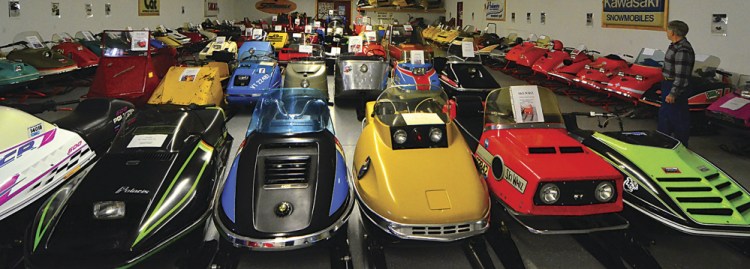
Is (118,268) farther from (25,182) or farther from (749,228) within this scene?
(749,228)

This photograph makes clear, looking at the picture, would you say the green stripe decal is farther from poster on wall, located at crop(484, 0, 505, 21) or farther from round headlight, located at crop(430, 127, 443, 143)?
poster on wall, located at crop(484, 0, 505, 21)

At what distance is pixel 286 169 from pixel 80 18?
9.49 m

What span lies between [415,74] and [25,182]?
4.78 metres

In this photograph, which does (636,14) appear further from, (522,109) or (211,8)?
(211,8)

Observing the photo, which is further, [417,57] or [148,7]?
[148,7]

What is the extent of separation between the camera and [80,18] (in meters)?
9.61

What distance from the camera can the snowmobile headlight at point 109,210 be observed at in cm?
221

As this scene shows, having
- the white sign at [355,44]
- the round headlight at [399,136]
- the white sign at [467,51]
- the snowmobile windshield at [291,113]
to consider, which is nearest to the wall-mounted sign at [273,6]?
the white sign at [355,44]

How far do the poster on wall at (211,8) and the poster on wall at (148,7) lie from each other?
4.16 m

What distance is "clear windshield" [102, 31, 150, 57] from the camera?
6.00m

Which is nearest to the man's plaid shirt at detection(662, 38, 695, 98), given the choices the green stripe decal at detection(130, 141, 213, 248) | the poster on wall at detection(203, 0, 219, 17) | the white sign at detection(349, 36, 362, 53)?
the green stripe decal at detection(130, 141, 213, 248)

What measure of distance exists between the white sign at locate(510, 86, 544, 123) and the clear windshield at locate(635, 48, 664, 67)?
4.04m

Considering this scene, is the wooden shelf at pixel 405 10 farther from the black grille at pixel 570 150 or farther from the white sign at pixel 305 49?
the black grille at pixel 570 150

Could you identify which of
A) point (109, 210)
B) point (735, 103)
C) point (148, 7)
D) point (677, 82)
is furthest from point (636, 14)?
point (148, 7)
